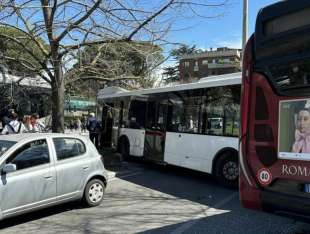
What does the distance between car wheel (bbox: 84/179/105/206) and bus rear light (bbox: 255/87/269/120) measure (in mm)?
4224

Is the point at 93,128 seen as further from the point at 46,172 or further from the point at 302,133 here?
the point at 302,133

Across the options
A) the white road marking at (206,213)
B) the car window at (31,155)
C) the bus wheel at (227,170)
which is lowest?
the white road marking at (206,213)

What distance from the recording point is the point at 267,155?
5039 mm

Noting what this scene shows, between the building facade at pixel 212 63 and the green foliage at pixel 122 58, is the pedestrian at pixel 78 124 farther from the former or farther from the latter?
the building facade at pixel 212 63

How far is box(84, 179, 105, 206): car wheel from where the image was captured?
8.38 metres

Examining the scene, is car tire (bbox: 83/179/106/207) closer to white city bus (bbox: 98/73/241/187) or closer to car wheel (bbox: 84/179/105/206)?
car wheel (bbox: 84/179/105/206)

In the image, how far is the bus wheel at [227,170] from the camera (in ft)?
35.0

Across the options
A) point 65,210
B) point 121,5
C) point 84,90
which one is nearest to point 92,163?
point 65,210

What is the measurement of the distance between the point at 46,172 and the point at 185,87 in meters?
5.87

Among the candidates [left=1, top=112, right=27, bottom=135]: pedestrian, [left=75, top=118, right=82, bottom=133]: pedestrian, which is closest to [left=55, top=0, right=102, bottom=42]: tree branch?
[left=1, top=112, right=27, bottom=135]: pedestrian

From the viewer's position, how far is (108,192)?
10125mm

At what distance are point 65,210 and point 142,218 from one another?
5.14 ft

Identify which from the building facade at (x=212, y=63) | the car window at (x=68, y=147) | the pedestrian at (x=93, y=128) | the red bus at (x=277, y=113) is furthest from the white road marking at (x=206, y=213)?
the building facade at (x=212, y=63)

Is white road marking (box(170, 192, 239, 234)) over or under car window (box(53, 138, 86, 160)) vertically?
under
